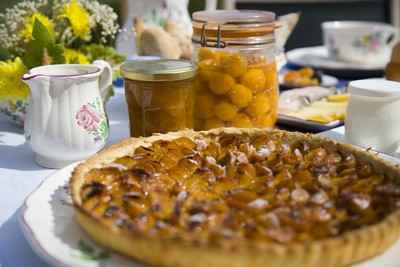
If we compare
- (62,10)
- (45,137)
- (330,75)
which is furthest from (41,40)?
(330,75)

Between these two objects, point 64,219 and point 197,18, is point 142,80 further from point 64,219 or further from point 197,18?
point 64,219

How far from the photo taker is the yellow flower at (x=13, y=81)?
1.12 meters

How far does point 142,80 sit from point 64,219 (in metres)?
0.37

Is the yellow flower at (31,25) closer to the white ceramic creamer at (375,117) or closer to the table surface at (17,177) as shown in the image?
the table surface at (17,177)

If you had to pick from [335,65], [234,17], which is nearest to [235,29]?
[234,17]

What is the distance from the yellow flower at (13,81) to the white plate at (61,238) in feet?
1.27

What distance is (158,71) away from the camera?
103 cm

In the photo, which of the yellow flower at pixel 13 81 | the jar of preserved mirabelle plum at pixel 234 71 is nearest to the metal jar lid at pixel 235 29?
the jar of preserved mirabelle plum at pixel 234 71

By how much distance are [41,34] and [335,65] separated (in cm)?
99

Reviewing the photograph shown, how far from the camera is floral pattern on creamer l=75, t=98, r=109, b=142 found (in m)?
1.02

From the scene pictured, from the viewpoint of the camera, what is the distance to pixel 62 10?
1.24 meters

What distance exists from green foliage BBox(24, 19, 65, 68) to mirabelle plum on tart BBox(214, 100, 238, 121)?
1.10 feet

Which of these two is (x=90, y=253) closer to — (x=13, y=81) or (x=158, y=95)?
(x=158, y=95)

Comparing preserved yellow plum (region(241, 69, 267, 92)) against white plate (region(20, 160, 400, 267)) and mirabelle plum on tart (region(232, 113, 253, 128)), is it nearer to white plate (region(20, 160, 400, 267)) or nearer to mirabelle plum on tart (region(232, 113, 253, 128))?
mirabelle plum on tart (region(232, 113, 253, 128))
